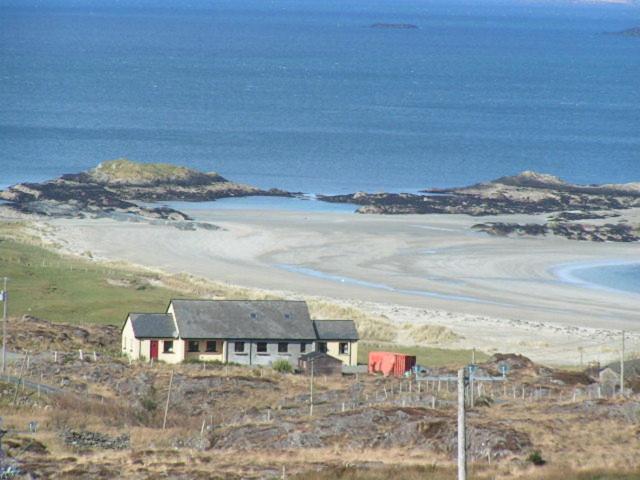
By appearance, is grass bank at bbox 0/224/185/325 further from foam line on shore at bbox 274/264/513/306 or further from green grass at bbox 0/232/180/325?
foam line on shore at bbox 274/264/513/306

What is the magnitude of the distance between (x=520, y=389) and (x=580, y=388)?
1700 mm

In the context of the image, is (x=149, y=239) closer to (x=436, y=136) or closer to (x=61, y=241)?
(x=61, y=241)

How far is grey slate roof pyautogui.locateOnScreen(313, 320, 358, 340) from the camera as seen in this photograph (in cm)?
5503

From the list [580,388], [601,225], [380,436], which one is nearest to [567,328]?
[580,388]

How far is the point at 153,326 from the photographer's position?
178 feet

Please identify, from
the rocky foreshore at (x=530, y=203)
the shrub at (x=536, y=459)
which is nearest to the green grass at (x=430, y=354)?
the shrub at (x=536, y=459)

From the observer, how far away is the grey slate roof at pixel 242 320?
54219mm

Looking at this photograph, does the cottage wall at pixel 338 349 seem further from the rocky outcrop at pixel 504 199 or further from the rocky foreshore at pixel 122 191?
the rocky outcrop at pixel 504 199

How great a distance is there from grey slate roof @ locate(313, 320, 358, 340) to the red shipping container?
1262 millimetres

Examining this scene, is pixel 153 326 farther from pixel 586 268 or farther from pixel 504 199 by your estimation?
pixel 504 199

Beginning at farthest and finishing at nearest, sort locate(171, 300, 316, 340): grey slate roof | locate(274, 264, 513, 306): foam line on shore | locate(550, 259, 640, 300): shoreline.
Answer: locate(550, 259, 640, 300): shoreline < locate(274, 264, 513, 306): foam line on shore < locate(171, 300, 316, 340): grey slate roof

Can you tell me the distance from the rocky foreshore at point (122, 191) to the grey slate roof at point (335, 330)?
40224 millimetres

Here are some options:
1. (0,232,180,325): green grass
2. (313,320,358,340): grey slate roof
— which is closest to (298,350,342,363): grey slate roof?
(313,320,358,340): grey slate roof

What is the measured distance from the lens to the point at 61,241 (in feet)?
278
